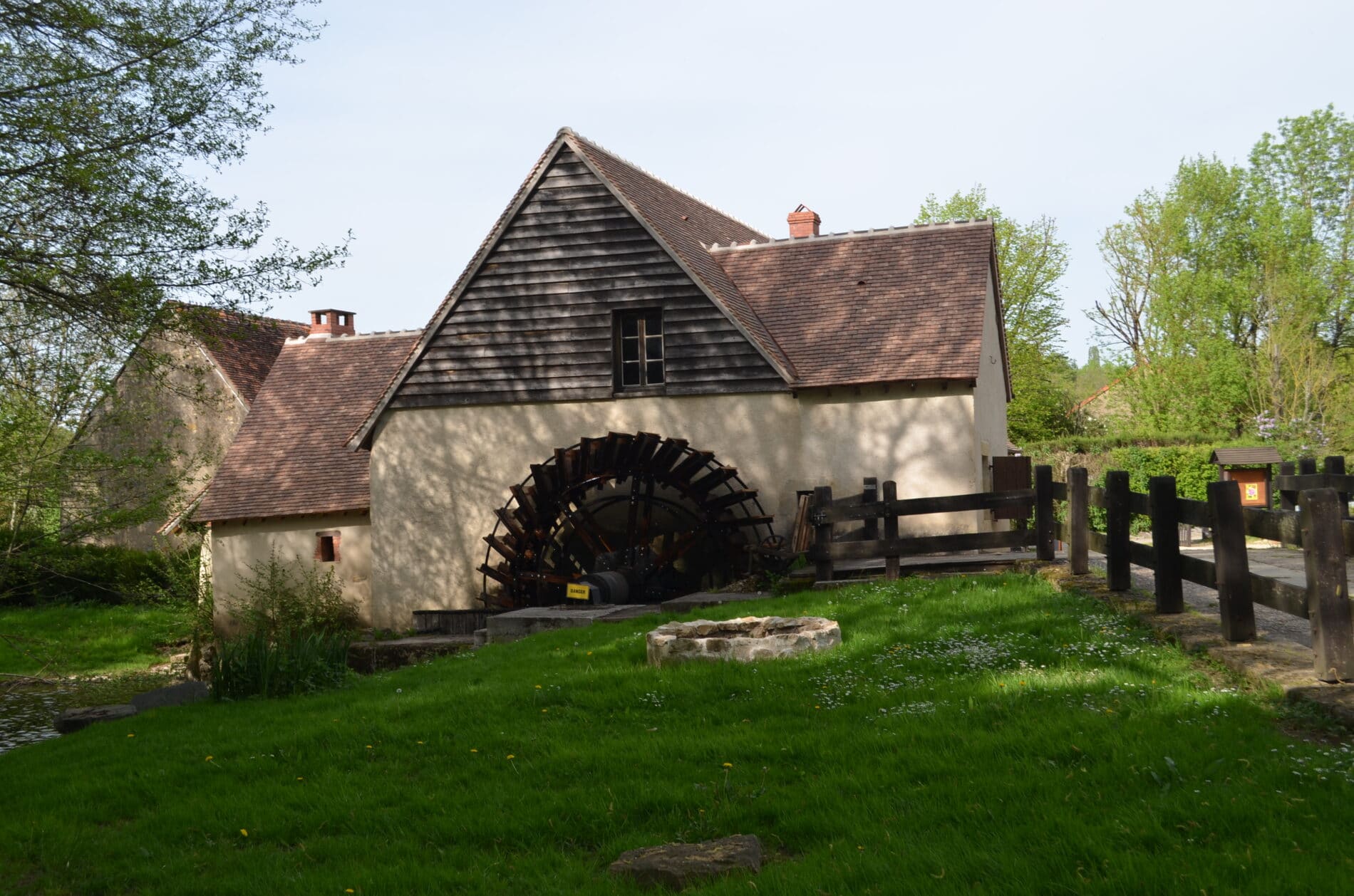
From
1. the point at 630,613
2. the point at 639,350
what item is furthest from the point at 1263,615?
the point at 639,350

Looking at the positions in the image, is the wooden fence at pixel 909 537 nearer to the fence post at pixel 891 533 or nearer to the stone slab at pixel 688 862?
the fence post at pixel 891 533

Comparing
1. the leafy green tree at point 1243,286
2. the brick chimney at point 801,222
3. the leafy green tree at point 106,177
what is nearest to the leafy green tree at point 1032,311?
the leafy green tree at point 1243,286

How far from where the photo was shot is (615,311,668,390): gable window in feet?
57.8

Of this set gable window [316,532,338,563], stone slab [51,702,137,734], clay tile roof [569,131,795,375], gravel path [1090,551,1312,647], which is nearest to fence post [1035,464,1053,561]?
gravel path [1090,551,1312,647]

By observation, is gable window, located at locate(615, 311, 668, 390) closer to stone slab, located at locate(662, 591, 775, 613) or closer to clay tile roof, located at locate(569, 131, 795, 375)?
clay tile roof, located at locate(569, 131, 795, 375)

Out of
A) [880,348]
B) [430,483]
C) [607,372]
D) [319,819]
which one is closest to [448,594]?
[430,483]

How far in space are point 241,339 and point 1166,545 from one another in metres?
8.00

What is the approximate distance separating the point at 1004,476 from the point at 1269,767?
13.8m

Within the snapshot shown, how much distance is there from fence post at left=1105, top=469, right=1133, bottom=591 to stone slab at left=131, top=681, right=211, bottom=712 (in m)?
7.74

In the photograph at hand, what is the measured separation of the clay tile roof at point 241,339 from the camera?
10602 mm

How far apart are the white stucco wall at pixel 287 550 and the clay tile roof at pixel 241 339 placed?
127 inches

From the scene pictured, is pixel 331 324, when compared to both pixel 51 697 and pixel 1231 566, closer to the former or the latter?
pixel 51 697

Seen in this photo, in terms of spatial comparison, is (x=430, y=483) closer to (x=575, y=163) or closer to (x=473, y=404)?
(x=473, y=404)

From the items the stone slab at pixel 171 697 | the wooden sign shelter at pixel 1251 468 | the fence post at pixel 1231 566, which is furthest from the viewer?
the wooden sign shelter at pixel 1251 468
